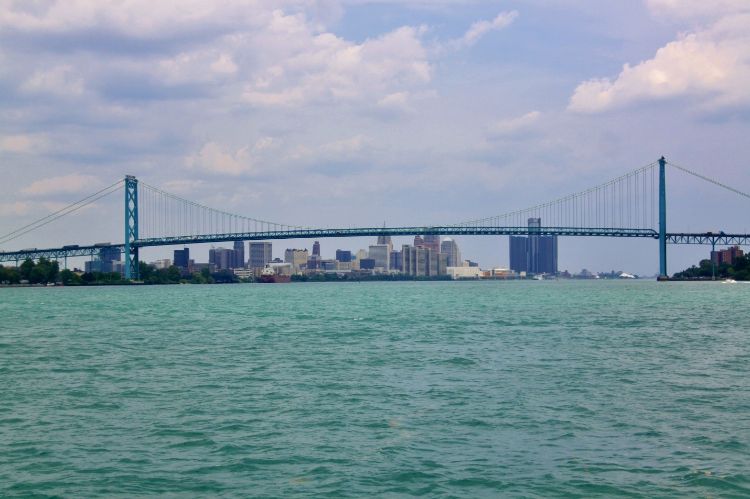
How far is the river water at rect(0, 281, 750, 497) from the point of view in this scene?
992 centimetres

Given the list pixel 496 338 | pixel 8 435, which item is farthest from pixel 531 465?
pixel 496 338

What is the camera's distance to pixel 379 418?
43.8 ft

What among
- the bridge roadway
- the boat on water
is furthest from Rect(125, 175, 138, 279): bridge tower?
the boat on water

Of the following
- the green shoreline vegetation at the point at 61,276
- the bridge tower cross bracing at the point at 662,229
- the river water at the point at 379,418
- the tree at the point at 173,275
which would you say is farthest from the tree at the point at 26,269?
the river water at the point at 379,418

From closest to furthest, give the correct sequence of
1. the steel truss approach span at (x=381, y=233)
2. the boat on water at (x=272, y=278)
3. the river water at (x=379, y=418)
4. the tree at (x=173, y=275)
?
the river water at (x=379, y=418), the steel truss approach span at (x=381, y=233), the tree at (x=173, y=275), the boat on water at (x=272, y=278)

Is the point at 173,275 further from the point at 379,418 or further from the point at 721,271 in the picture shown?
the point at 379,418

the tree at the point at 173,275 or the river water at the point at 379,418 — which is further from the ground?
the tree at the point at 173,275

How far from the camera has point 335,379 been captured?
58.1ft

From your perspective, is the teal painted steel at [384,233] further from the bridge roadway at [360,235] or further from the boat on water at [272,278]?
the boat on water at [272,278]

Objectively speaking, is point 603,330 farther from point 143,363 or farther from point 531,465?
point 531,465

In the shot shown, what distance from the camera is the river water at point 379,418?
9922 millimetres

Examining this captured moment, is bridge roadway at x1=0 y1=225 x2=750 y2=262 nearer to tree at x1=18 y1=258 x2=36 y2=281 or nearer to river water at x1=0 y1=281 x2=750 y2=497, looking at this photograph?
Result: tree at x1=18 y1=258 x2=36 y2=281

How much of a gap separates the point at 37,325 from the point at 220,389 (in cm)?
2226

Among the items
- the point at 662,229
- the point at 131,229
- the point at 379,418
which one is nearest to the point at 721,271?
the point at 662,229
